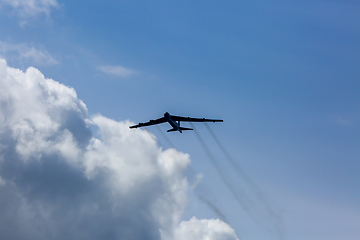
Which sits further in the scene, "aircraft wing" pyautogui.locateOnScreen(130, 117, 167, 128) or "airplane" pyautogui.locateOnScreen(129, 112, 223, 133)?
"aircraft wing" pyautogui.locateOnScreen(130, 117, 167, 128)

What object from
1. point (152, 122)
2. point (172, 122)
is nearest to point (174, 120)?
point (172, 122)

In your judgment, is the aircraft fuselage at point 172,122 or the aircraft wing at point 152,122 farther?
the aircraft wing at point 152,122

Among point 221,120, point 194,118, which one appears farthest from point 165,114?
Answer: point 221,120

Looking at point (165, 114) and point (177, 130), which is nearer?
point (165, 114)

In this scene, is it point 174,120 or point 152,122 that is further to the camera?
point 152,122

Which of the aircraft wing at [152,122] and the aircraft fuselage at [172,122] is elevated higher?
the aircraft wing at [152,122]

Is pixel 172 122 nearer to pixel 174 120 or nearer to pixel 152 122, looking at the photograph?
pixel 174 120

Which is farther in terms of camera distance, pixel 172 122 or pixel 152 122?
pixel 152 122

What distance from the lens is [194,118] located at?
134 metres

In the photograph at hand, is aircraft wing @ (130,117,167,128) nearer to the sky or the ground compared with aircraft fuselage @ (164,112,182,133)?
nearer to the sky

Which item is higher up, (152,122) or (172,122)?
(152,122)

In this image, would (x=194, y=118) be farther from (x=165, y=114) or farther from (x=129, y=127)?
(x=129, y=127)

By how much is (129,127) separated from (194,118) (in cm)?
3243

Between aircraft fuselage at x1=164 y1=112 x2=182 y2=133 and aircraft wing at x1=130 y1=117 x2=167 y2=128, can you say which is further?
aircraft wing at x1=130 y1=117 x2=167 y2=128
